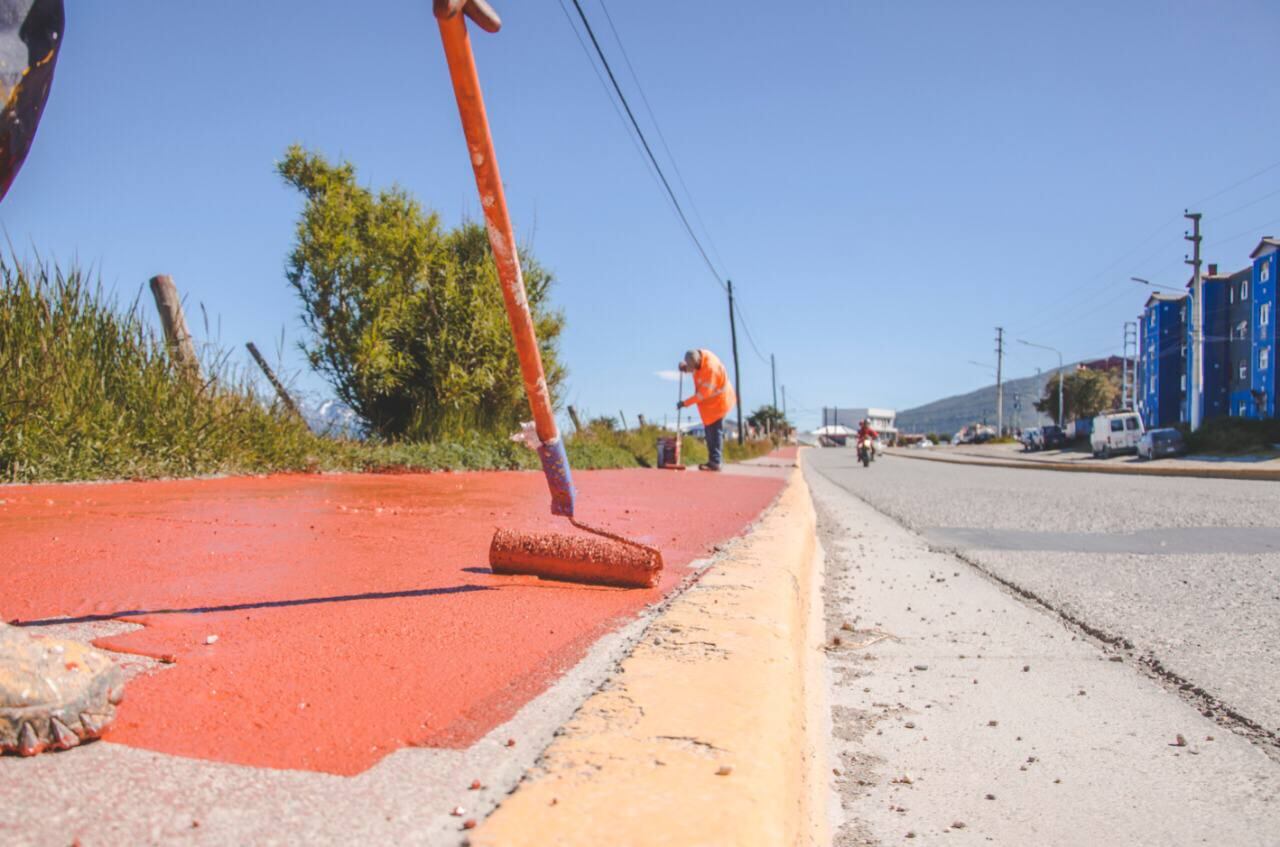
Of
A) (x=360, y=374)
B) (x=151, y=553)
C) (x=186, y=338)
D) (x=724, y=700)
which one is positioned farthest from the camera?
(x=360, y=374)

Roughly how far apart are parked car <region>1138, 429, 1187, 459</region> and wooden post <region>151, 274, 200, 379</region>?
119 ft

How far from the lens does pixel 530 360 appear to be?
7.97 feet

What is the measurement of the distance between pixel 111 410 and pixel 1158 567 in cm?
642

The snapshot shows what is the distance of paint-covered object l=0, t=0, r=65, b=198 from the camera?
1.29m

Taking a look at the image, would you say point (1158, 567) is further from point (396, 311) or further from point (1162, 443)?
point (1162, 443)

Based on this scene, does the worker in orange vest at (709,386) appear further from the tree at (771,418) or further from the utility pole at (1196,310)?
the tree at (771,418)

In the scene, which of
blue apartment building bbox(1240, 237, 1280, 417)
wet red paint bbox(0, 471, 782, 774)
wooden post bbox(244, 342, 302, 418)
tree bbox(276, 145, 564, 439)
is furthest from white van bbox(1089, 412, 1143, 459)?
wet red paint bbox(0, 471, 782, 774)

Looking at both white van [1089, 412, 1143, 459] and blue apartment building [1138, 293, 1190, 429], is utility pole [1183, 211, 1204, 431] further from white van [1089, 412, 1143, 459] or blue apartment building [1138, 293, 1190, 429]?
blue apartment building [1138, 293, 1190, 429]

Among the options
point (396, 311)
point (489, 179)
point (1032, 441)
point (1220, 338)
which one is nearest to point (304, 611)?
point (489, 179)

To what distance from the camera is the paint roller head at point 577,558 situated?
109 inches

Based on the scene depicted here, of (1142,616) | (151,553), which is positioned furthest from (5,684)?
(1142,616)

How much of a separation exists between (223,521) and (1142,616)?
3.68 metres

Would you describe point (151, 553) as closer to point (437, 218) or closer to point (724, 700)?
point (724, 700)

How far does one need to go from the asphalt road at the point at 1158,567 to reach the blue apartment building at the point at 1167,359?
61535 millimetres
